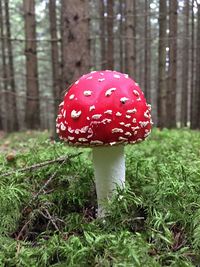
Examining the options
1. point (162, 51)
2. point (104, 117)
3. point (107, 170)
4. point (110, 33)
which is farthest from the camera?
point (110, 33)

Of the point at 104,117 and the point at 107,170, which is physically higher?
the point at 104,117

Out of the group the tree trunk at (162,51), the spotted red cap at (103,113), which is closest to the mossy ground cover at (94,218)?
the spotted red cap at (103,113)

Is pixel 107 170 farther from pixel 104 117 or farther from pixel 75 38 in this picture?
pixel 75 38

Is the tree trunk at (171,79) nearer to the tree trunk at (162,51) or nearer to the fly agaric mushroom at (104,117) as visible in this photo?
the tree trunk at (162,51)

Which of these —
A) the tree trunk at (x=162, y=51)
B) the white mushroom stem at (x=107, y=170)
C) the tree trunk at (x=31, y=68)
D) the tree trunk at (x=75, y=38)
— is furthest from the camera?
the tree trunk at (x=31, y=68)

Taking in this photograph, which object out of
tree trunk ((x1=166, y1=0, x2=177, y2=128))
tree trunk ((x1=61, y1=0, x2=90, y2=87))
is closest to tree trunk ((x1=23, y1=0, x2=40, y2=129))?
tree trunk ((x1=166, y1=0, x2=177, y2=128))

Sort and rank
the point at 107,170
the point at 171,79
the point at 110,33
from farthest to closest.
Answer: the point at 110,33
the point at 171,79
the point at 107,170

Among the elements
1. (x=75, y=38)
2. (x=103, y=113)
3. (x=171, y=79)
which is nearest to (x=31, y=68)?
(x=171, y=79)
